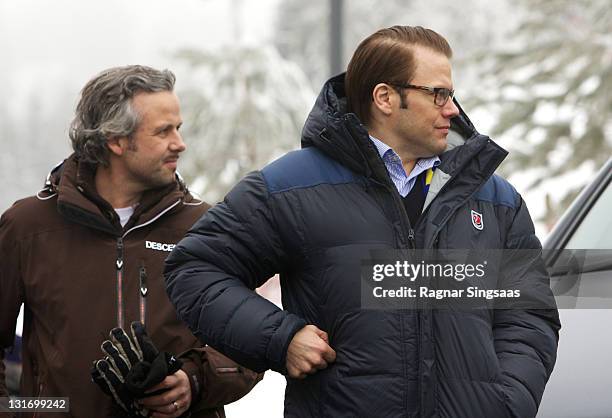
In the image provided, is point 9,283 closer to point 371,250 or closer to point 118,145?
point 118,145

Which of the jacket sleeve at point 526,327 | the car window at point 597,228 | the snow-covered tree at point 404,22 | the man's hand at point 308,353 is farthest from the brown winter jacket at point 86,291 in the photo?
the snow-covered tree at point 404,22

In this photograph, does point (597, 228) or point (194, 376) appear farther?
point (597, 228)

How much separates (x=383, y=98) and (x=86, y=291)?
1.22 metres

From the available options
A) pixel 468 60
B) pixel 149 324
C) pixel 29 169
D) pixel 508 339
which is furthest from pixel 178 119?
pixel 29 169

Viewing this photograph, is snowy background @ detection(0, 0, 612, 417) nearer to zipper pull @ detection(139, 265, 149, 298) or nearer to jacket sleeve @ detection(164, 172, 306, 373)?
zipper pull @ detection(139, 265, 149, 298)

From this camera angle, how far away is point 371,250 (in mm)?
2957

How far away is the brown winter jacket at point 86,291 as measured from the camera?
12.3 ft

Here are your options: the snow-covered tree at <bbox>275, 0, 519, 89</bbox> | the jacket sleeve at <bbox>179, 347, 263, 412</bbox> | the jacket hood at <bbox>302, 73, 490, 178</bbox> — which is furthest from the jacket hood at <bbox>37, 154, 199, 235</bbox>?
the snow-covered tree at <bbox>275, 0, 519, 89</bbox>

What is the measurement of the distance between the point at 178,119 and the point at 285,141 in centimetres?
1656

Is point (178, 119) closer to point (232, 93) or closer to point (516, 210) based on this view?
point (516, 210)

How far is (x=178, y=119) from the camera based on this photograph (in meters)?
4.10

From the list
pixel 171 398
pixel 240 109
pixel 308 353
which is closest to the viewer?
pixel 308 353

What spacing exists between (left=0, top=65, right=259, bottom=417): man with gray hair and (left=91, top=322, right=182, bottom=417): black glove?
0.02 meters

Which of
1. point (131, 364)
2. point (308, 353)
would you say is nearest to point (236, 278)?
point (308, 353)
